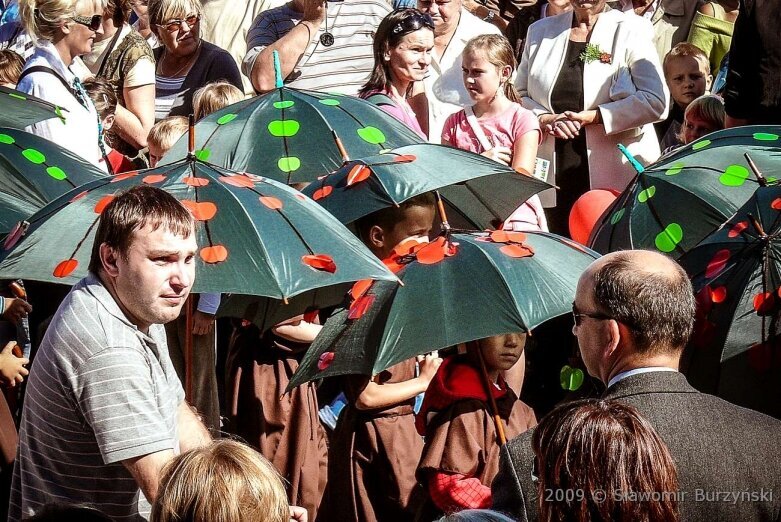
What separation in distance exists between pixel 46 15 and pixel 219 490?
436cm

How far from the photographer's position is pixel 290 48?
25.0 feet

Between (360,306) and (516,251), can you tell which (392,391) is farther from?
(516,251)

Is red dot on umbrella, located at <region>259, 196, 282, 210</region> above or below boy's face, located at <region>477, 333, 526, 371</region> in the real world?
above

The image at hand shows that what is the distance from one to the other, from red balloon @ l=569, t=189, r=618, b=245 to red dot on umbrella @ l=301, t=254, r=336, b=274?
2.53 metres

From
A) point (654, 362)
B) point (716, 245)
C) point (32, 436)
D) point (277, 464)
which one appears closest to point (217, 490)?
point (32, 436)

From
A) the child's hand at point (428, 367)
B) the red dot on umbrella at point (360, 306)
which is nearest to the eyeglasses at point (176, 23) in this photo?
the child's hand at point (428, 367)

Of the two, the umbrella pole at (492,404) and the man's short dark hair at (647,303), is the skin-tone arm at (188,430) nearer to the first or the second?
the umbrella pole at (492,404)

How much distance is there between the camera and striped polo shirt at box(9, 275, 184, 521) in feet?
11.2

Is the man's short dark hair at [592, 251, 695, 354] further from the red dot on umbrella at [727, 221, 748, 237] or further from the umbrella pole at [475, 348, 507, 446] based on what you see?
the umbrella pole at [475, 348, 507, 446]

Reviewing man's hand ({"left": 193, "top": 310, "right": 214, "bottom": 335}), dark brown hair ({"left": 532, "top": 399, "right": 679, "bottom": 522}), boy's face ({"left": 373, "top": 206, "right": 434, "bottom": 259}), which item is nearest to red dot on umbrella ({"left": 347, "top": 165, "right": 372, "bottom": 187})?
boy's face ({"left": 373, "top": 206, "right": 434, "bottom": 259})

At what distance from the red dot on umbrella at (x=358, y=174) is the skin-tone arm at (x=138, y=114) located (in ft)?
10.1

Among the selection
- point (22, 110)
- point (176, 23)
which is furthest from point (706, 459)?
point (176, 23)

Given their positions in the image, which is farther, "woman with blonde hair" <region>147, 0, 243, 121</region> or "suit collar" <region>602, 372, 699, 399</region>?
"woman with blonde hair" <region>147, 0, 243, 121</region>

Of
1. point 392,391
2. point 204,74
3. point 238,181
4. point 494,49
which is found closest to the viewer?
point 238,181
